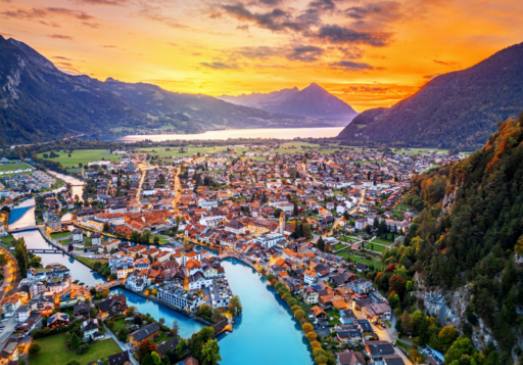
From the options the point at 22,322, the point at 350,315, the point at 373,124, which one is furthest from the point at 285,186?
the point at 373,124

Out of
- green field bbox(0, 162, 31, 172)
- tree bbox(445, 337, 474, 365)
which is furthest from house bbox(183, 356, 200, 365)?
green field bbox(0, 162, 31, 172)

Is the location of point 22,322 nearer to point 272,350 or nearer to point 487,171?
point 272,350

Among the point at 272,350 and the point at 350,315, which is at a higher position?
the point at 350,315

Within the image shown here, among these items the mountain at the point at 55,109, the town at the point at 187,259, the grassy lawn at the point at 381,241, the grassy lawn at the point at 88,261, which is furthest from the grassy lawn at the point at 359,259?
the mountain at the point at 55,109

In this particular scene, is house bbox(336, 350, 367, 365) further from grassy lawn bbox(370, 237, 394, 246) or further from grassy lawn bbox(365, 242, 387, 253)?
grassy lawn bbox(370, 237, 394, 246)

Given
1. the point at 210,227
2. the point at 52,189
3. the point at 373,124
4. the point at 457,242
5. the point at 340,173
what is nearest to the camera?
the point at 457,242

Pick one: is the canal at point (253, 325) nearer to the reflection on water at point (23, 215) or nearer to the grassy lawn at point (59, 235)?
the grassy lawn at point (59, 235)
